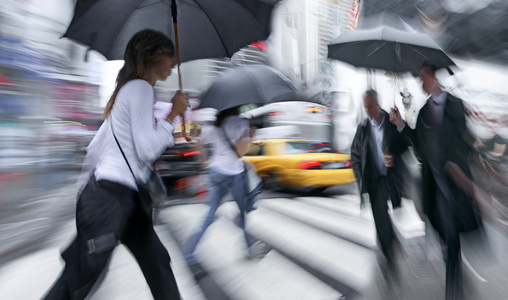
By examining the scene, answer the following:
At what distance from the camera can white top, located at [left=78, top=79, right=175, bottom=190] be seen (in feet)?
6.30

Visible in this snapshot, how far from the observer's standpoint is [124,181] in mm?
1965

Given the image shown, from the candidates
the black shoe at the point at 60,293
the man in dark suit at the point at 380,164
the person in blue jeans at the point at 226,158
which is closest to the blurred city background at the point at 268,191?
the man in dark suit at the point at 380,164

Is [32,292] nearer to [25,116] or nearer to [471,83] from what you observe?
[471,83]

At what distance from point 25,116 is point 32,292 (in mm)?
5151

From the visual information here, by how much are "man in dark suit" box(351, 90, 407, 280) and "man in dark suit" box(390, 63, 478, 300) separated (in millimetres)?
413

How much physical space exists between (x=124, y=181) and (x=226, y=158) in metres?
2.14

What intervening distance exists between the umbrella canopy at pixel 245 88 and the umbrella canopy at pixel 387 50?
60 cm

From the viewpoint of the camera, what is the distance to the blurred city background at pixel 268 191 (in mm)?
3033

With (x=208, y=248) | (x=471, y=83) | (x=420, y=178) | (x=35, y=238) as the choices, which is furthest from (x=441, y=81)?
(x=35, y=238)

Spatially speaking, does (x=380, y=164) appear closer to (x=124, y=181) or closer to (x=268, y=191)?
(x=124, y=181)

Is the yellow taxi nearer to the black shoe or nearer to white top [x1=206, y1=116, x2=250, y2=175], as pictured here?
white top [x1=206, y1=116, x2=250, y2=175]

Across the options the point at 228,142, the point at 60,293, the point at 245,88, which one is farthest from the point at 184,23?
the point at 60,293

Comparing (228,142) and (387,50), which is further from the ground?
(387,50)

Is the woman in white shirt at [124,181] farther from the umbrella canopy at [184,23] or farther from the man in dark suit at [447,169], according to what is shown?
the man in dark suit at [447,169]
